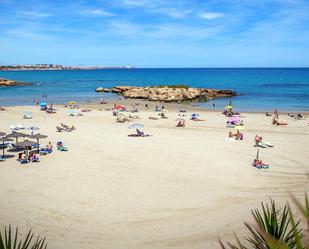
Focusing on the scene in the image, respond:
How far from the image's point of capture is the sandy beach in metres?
11.9

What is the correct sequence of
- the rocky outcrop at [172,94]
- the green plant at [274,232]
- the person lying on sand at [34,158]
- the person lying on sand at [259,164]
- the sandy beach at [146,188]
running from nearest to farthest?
the green plant at [274,232], the sandy beach at [146,188], the person lying on sand at [259,164], the person lying on sand at [34,158], the rocky outcrop at [172,94]

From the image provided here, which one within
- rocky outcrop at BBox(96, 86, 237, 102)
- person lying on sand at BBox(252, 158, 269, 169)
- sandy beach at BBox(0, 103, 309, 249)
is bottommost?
sandy beach at BBox(0, 103, 309, 249)

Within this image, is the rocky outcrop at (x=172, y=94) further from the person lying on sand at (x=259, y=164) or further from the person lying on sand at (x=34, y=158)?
the person lying on sand at (x=34, y=158)

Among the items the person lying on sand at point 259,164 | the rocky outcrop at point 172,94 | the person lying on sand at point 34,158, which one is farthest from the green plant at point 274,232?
the rocky outcrop at point 172,94

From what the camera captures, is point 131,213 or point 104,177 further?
point 104,177

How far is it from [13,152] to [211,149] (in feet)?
43.5

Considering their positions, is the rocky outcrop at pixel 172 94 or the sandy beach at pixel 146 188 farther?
the rocky outcrop at pixel 172 94

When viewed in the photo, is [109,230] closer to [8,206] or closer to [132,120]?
[8,206]

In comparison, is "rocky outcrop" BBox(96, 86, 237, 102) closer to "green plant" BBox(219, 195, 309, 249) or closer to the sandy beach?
the sandy beach

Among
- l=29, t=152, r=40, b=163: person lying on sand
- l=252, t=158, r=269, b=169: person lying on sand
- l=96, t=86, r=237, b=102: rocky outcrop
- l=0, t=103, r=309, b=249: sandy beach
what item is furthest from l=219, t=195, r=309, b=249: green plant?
l=96, t=86, r=237, b=102: rocky outcrop

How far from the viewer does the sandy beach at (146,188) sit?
1189cm

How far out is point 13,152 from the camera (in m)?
22.3

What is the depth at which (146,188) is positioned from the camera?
15898mm

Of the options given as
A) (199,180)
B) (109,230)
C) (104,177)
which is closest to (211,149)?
(199,180)
